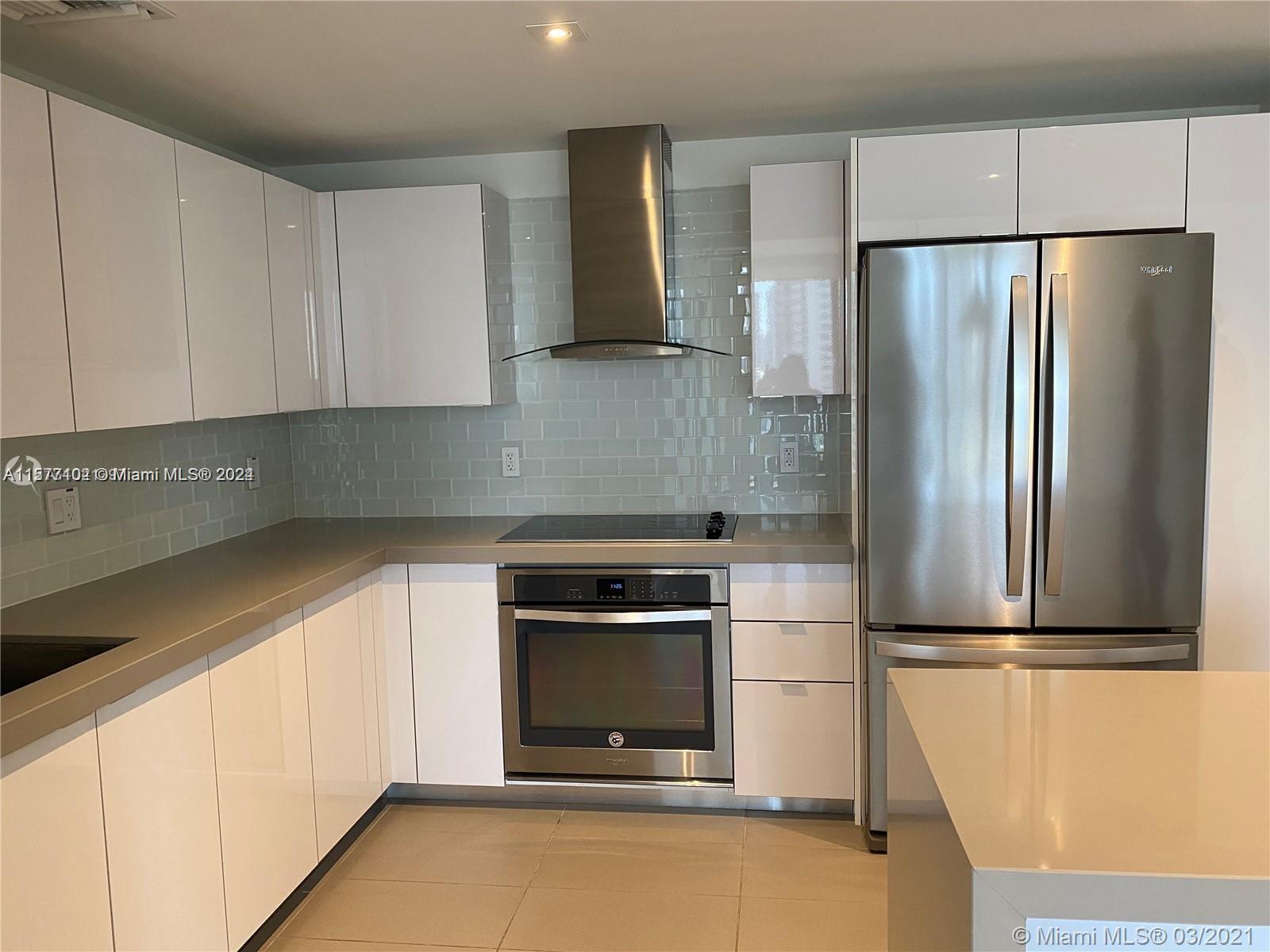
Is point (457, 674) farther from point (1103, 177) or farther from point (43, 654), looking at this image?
point (1103, 177)

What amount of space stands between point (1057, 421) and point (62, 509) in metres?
2.71

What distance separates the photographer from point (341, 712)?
2.91 meters

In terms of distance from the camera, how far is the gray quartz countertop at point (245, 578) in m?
1.84

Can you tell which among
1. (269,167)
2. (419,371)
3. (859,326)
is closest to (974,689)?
(859,326)

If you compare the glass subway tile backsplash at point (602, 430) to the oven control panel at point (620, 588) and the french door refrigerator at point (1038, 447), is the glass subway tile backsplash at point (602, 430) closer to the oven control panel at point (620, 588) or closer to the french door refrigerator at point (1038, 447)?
the oven control panel at point (620, 588)

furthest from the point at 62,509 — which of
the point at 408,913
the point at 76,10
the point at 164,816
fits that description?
Answer: the point at 408,913

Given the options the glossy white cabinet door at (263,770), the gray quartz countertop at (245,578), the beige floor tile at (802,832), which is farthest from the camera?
the beige floor tile at (802,832)

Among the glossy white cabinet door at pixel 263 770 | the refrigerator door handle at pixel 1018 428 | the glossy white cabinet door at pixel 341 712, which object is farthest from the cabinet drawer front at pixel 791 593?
the glossy white cabinet door at pixel 263 770

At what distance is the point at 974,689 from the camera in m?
1.58

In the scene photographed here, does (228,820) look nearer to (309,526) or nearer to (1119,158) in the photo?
(309,526)

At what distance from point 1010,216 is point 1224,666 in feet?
4.78

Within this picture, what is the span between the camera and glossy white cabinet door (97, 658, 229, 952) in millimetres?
1918

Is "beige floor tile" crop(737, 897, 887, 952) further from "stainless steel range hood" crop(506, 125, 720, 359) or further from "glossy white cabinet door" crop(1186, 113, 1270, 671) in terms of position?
"stainless steel range hood" crop(506, 125, 720, 359)

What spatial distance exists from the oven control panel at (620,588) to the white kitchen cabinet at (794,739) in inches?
13.3
